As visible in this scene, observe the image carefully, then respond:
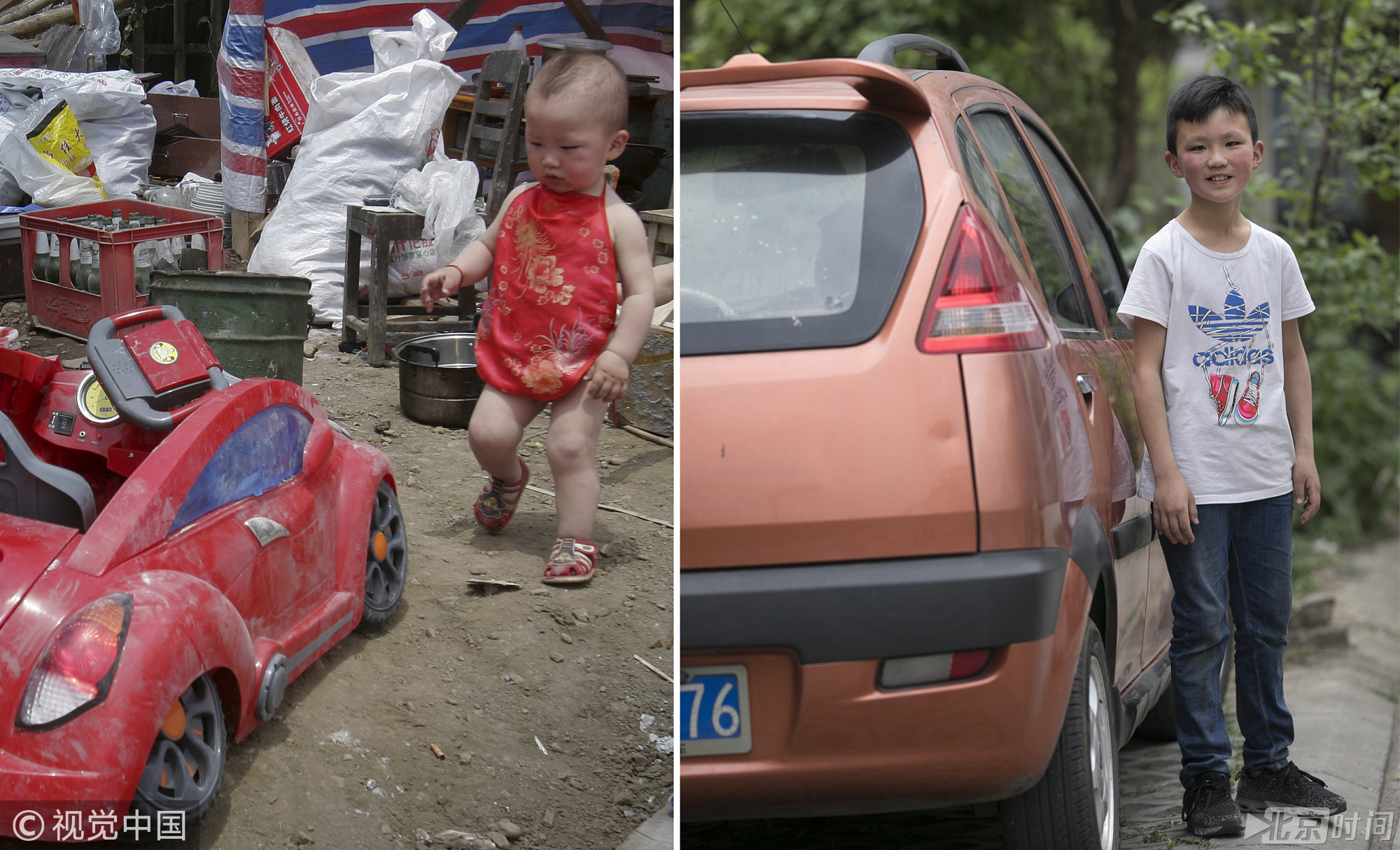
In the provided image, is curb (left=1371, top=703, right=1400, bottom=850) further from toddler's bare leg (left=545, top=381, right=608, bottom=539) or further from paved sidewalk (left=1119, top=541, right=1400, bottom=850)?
toddler's bare leg (left=545, top=381, right=608, bottom=539)

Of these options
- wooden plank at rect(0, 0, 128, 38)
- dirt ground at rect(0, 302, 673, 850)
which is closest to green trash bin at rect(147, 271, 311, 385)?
dirt ground at rect(0, 302, 673, 850)

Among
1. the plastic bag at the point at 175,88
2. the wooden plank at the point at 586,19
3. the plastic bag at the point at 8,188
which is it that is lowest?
the plastic bag at the point at 8,188

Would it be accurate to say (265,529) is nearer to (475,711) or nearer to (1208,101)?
(475,711)

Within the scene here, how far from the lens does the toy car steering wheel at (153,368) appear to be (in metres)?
2.50

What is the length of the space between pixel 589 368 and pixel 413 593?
0.72 meters

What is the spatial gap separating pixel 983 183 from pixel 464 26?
329 centimetres

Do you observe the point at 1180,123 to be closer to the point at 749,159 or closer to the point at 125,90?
the point at 749,159

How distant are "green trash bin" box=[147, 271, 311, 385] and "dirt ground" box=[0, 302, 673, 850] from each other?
57 cm

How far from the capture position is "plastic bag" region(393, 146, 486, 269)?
4.99 metres

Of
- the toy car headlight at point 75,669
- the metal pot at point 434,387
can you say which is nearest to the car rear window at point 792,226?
the toy car headlight at point 75,669

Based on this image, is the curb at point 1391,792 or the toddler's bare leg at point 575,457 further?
the toddler's bare leg at point 575,457

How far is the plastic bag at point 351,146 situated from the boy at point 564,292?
168 cm

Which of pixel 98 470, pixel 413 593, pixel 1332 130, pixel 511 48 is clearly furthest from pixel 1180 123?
pixel 1332 130

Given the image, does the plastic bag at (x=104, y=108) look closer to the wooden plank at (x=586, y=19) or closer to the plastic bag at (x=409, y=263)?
the wooden plank at (x=586, y=19)
